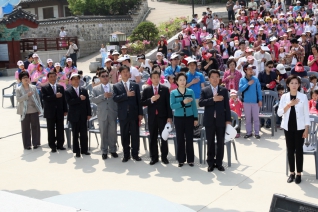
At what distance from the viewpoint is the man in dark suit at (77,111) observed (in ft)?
30.3

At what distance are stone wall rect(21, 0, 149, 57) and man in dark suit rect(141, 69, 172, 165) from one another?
2365 cm

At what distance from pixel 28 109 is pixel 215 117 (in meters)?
4.29

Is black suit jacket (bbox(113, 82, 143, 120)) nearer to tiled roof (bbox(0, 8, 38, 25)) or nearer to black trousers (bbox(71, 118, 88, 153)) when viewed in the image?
black trousers (bbox(71, 118, 88, 153))

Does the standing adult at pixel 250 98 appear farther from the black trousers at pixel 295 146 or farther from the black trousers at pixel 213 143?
the black trousers at pixel 295 146

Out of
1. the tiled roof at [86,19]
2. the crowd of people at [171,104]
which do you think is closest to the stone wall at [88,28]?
the tiled roof at [86,19]

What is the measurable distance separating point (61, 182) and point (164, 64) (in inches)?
271

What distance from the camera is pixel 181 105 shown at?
8.13 meters

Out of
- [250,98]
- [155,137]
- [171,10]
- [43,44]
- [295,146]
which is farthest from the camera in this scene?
[171,10]

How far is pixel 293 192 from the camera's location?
6875mm

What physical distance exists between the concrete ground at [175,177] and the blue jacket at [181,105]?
100cm

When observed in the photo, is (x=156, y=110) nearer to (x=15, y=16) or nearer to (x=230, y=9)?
(x=230, y=9)

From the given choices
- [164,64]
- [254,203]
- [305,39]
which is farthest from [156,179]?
[305,39]

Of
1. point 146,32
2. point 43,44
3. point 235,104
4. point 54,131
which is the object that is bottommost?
point 54,131

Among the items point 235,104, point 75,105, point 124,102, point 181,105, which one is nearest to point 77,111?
point 75,105
